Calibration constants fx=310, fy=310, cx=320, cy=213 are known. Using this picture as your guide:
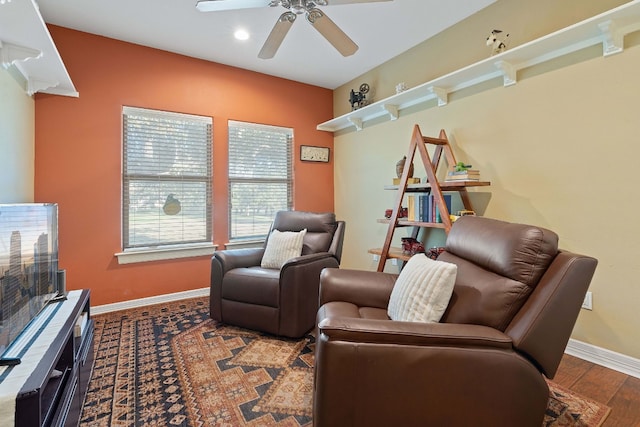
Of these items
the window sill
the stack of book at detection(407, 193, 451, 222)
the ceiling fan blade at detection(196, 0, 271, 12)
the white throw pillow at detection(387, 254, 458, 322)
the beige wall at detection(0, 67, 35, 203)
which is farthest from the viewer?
the window sill

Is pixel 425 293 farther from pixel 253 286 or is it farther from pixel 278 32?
pixel 278 32

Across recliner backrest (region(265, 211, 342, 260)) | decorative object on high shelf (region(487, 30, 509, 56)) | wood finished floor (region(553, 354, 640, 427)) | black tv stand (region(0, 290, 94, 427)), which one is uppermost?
decorative object on high shelf (region(487, 30, 509, 56))

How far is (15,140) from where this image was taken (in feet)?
7.27

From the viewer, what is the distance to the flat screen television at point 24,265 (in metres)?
1.31

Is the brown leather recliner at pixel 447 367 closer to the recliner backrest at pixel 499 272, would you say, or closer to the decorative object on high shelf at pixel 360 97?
the recliner backrest at pixel 499 272

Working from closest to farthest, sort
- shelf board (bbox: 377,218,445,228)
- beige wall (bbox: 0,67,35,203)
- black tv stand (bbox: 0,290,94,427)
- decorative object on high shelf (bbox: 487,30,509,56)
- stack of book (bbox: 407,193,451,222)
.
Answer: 1. black tv stand (bbox: 0,290,94,427)
2. beige wall (bbox: 0,67,35,203)
3. decorative object on high shelf (bbox: 487,30,509,56)
4. shelf board (bbox: 377,218,445,228)
5. stack of book (bbox: 407,193,451,222)

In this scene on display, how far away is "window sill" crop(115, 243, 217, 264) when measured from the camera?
3.04 metres

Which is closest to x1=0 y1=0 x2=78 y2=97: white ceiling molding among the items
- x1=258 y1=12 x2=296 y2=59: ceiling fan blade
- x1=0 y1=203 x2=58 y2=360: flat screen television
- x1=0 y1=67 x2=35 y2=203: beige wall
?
x1=0 y1=67 x2=35 y2=203: beige wall

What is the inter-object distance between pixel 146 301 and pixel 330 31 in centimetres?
297

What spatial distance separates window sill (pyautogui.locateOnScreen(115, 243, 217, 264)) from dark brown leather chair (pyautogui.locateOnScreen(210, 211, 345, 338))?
885mm

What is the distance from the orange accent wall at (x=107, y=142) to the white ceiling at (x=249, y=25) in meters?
0.19

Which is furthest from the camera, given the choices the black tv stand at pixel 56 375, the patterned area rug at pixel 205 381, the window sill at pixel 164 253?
the window sill at pixel 164 253

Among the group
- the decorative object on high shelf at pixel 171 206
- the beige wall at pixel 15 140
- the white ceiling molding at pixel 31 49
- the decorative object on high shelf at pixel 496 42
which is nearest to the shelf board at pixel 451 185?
the decorative object on high shelf at pixel 496 42

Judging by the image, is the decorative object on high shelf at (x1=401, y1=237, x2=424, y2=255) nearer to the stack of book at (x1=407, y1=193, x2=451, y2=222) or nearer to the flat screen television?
the stack of book at (x1=407, y1=193, x2=451, y2=222)
